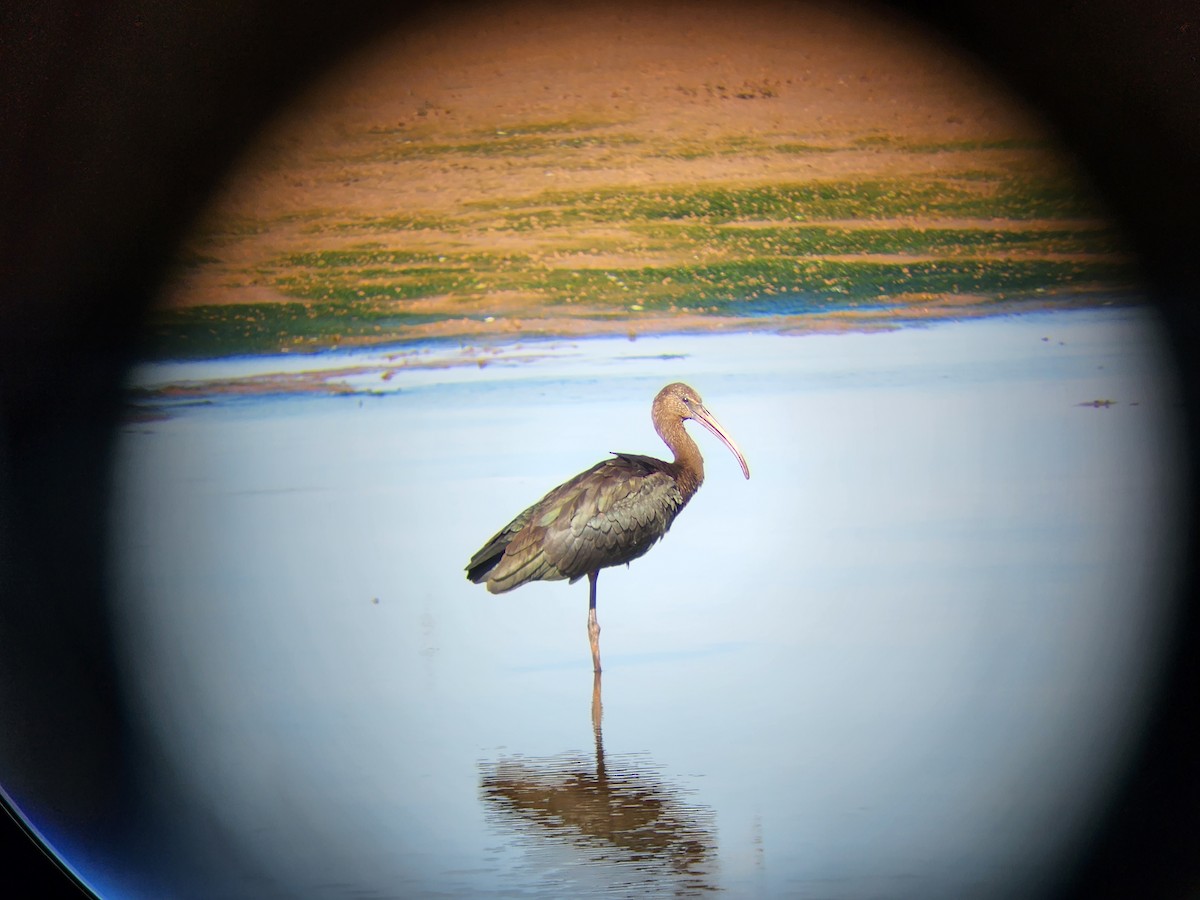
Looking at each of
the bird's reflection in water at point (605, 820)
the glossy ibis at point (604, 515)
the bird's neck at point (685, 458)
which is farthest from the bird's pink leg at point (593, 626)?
the bird's neck at point (685, 458)

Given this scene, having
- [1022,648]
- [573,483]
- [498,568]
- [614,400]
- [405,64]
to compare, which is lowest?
[1022,648]

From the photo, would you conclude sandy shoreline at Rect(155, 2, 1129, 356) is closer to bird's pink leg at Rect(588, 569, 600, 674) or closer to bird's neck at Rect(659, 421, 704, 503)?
bird's neck at Rect(659, 421, 704, 503)

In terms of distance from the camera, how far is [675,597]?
8.93 ft

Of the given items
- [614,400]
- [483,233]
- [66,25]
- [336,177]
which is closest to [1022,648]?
[614,400]

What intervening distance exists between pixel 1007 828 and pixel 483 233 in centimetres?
184

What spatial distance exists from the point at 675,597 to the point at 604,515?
31cm

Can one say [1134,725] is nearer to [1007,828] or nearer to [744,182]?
[1007,828]

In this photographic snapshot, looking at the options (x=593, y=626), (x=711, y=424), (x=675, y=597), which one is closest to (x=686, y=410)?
(x=711, y=424)

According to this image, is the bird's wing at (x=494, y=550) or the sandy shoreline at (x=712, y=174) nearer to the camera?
the bird's wing at (x=494, y=550)

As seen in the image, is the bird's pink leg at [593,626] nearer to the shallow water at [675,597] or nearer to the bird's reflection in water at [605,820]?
the shallow water at [675,597]

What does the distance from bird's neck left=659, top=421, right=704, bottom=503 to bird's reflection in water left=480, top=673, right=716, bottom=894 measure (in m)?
0.60

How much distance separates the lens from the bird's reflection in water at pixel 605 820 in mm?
2482

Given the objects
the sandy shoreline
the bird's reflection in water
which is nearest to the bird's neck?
the sandy shoreline

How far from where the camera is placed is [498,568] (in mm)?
2600
